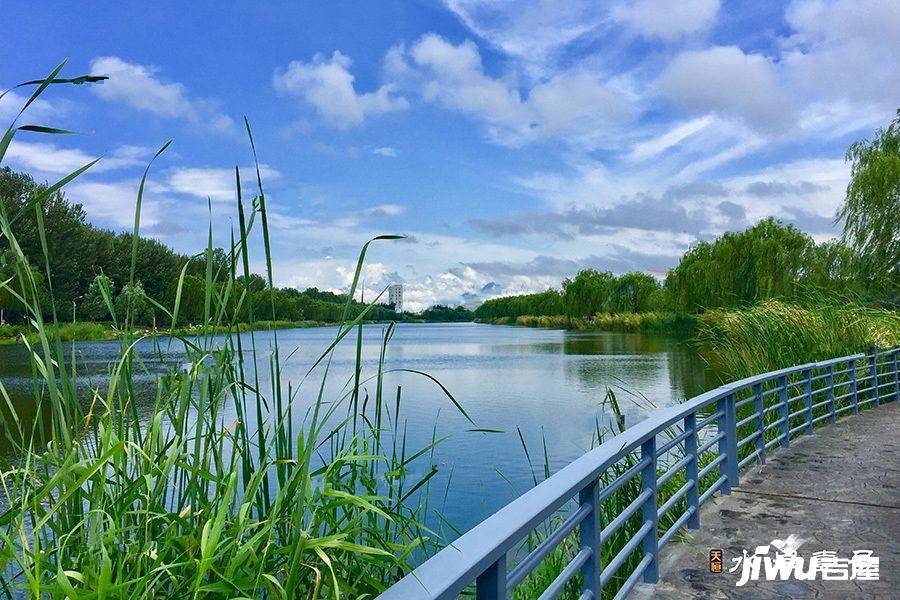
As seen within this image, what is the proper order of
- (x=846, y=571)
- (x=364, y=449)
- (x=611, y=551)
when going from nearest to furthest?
(x=364, y=449), (x=846, y=571), (x=611, y=551)

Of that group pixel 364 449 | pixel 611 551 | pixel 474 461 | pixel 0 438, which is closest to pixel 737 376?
pixel 474 461

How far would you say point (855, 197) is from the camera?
25.4 metres

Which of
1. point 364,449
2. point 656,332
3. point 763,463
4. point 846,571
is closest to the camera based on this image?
point 364,449

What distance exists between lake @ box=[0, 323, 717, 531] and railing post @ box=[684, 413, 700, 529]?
3.16 ft

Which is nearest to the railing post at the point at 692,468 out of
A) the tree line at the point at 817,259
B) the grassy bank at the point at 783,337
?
the grassy bank at the point at 783,337

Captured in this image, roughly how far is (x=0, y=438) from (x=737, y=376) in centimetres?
1289

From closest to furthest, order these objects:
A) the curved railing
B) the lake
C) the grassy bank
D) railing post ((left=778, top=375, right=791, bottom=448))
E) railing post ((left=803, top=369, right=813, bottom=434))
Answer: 1. the curved railing
2. railing post ((left=778, top=375, right=791, bottom=448))
3. railing post ((left=803, top=369, right=813, bottom=434))
4. the lake
5. the grassy bank

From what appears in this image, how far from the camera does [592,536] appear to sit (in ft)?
9.96

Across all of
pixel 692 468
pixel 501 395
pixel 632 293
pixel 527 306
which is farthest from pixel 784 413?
pixel 527 306

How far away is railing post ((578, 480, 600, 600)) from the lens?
301 centimetres

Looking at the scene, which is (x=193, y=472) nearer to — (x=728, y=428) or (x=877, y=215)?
(x=728, y=428)

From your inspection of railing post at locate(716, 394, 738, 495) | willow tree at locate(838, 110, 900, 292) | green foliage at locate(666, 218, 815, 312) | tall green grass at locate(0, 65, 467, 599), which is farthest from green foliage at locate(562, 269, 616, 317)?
tall green grass at locate(0, 65, 467, 599)

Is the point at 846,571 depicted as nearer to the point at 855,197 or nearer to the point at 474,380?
the point at 474,380

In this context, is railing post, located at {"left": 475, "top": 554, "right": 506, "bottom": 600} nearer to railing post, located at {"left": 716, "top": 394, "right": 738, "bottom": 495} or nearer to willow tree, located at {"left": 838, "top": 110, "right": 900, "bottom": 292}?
railing post, located at {"left": 716, "top": 394, "right": 738, "bottom": 495}
